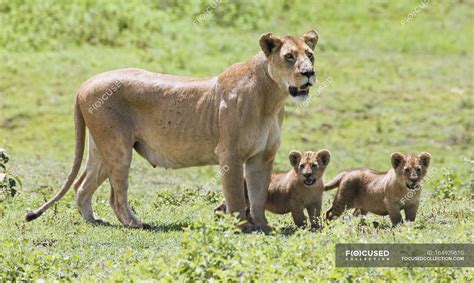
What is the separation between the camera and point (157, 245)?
1160cm

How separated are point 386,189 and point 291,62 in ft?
6.34

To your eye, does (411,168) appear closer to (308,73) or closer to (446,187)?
(308,73)

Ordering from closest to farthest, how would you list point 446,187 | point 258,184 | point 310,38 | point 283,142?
point 310,38
point 258,184
point 446,187
point 283,142

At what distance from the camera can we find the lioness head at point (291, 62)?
12016mm

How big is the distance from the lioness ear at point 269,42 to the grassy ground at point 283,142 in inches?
76.8

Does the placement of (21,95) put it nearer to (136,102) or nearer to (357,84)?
(357,84)

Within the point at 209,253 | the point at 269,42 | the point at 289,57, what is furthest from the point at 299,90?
the point at 209,253

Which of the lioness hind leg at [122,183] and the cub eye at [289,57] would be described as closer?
the cub eye at [289,57]

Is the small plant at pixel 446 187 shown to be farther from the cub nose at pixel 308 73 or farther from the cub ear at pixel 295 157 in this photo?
the cub nose at pixel 308 73

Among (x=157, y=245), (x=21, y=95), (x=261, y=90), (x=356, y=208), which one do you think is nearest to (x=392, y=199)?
(x=356, y=208)

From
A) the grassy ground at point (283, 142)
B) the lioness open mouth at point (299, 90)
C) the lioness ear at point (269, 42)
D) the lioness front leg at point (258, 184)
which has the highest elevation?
the lioness ear at point (269, 42)

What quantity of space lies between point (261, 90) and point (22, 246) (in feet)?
10.8

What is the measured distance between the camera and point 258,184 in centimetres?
1273

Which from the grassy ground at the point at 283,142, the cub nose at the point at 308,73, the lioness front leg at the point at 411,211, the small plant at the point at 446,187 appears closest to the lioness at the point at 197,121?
the cub nose at the point at 308,73
